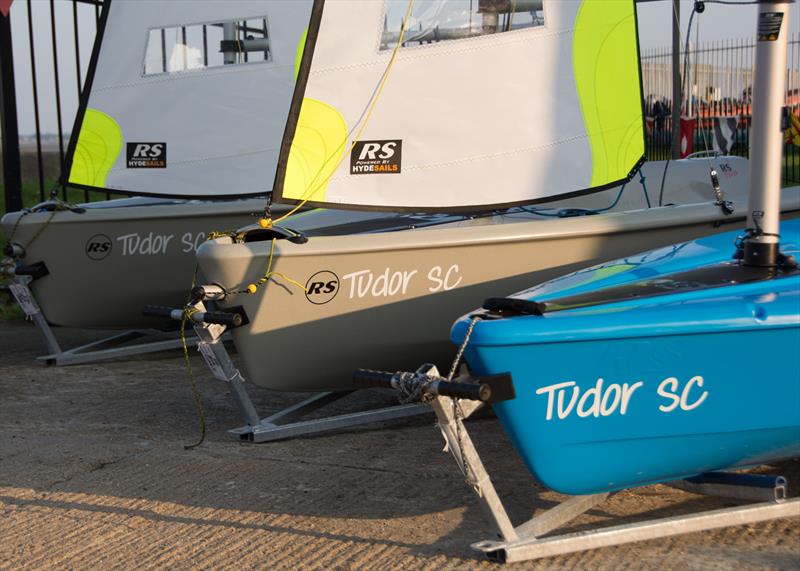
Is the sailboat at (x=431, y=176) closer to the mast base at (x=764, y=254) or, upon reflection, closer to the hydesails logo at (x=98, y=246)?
the mast base at (x=764, y=254)

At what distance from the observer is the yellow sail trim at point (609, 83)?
512 cm

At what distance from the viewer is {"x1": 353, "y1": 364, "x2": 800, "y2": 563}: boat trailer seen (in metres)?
3.07

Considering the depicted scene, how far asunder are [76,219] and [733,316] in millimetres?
4086

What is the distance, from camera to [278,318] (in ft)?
14.8

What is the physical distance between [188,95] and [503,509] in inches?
157

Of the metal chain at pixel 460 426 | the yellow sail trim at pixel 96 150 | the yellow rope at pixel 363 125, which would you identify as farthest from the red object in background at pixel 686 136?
the metal chain at pixel 460 426

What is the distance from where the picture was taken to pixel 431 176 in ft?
16.2

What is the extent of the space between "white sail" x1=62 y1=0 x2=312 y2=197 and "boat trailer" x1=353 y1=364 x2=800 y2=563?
3483mm

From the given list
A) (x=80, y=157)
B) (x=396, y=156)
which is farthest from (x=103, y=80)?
(x=396, y=156)

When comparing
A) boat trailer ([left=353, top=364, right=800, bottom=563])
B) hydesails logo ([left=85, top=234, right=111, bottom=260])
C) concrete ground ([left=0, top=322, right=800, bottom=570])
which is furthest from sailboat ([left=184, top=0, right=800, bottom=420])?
hydesails logo ([left=85, top=234, right=111, bottom=260])

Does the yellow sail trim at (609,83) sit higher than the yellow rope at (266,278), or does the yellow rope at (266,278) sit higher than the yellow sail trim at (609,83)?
the yellow sail trim at (609,83)

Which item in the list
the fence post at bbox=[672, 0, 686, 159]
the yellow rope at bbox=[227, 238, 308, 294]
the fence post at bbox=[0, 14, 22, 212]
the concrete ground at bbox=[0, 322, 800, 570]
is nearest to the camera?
the concrete ground at bbox=[0, 322, 800, 570]

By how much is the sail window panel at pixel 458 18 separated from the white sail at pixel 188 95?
169cm

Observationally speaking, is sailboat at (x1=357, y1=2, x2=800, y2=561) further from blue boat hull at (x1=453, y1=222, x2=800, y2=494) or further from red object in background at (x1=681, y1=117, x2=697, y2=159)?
red object in background at (x1=681, y1=117, x2=697, y2=159)
